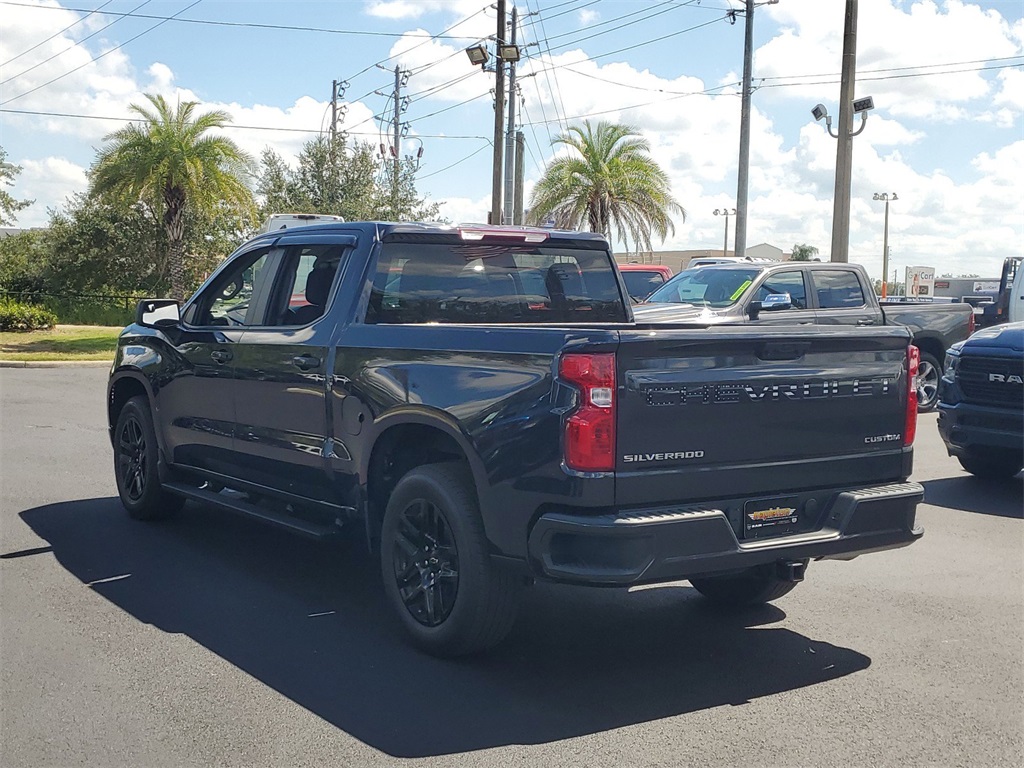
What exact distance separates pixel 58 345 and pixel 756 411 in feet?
78.2

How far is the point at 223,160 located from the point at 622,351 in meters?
24.8

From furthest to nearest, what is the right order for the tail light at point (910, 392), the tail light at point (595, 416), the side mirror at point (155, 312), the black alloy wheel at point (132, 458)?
the black alloy wheel at point (132, 458)
the side mirror at point (155, 312)
the tail light at point (910, 392)
the tail light at point (595, 416)

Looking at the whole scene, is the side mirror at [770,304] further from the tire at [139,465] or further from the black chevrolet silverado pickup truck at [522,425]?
the tire at [139,465]

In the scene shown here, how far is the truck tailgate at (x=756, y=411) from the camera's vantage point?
14.4 ft

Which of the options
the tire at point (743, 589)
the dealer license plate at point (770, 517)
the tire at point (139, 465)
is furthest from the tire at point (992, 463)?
the tire at point (139, 465)

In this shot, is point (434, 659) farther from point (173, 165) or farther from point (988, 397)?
point (173, 165)

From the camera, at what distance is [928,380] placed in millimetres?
15422

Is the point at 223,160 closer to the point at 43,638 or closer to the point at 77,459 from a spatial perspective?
the point at 77,459

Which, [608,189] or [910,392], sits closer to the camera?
[910,392]

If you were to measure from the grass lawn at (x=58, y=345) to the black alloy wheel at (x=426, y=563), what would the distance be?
17.1 metres

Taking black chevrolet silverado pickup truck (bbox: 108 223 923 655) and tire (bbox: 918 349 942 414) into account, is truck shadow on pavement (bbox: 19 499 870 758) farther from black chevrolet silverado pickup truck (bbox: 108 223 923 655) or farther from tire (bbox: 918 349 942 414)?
tire (bbox: 918 349 942 414)

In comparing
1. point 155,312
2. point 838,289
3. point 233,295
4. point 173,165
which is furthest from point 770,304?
point 173,165

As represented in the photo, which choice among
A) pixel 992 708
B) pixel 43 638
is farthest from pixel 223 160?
pixel 992 708

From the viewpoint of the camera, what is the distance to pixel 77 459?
34.1 feet
